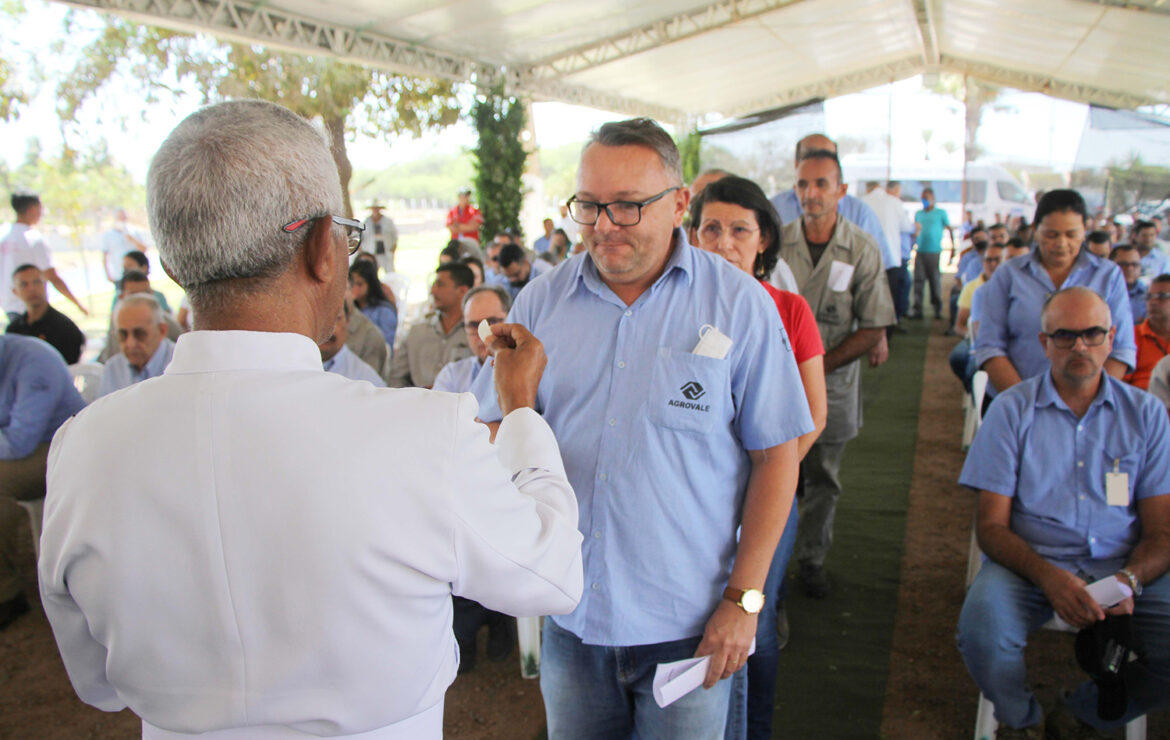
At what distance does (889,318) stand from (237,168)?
3.24 m

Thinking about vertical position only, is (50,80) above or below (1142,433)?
above

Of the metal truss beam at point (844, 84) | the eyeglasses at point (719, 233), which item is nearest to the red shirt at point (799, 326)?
the eyeglasses at point (719, 233)

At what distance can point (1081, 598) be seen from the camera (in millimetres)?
2443

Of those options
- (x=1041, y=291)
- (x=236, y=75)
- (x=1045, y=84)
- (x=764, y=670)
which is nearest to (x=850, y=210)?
(x=1041, y=291)

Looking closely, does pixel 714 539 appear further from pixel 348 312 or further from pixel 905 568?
Answer: pixel 348 312

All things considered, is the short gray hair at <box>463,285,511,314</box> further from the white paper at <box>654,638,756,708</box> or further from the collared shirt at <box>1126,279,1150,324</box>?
the collared shirt at <box>1126,279,1150,324</box>

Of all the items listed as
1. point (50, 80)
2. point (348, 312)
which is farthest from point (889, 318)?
point (50, 80)

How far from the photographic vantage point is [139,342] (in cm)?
382

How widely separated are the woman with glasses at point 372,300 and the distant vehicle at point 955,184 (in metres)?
12.7

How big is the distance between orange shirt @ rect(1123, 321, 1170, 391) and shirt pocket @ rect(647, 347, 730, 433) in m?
3.56

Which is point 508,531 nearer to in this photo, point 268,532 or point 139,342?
point 268,532

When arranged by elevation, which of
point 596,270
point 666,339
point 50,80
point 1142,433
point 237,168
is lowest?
point 1142,433

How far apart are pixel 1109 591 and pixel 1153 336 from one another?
239 centimetres

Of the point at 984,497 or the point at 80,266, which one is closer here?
the point at 984,497
